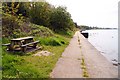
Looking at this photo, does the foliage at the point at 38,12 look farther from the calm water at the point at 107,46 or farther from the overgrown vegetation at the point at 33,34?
the calm water at the point at 107,46

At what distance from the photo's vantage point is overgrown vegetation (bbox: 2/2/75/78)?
368 inches

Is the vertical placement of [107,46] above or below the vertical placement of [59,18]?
below

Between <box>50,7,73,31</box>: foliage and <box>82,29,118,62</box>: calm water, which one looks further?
<box>50,7,73,31</box>: foliage

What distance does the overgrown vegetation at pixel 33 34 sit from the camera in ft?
30.7

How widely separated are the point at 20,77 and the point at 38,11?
2578cm

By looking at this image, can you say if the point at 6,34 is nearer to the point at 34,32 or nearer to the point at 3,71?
the point at 34,32

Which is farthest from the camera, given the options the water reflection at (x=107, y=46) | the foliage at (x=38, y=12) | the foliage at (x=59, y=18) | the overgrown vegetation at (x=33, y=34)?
the foliage at (x=59, y=18)

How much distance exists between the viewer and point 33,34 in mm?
23828

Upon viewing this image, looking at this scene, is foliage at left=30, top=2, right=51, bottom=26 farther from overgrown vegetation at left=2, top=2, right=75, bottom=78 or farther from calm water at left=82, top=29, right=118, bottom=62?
calm water at left=82, top=29, right=118, bottom=62

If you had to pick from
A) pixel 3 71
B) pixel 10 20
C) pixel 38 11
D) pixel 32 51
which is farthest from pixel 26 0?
pixel 3 71

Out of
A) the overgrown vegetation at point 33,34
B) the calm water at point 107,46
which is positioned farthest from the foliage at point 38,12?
the calm water at point 107,46

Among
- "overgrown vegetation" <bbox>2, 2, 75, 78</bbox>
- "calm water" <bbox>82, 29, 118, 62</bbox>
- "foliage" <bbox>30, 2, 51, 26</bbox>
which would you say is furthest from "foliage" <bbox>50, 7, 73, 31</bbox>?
"calm water" <bbox>82, 29, 118, 62</bbox>

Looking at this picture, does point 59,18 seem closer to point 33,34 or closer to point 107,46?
point 107,46

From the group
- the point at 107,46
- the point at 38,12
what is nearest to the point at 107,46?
the point at 107,46
